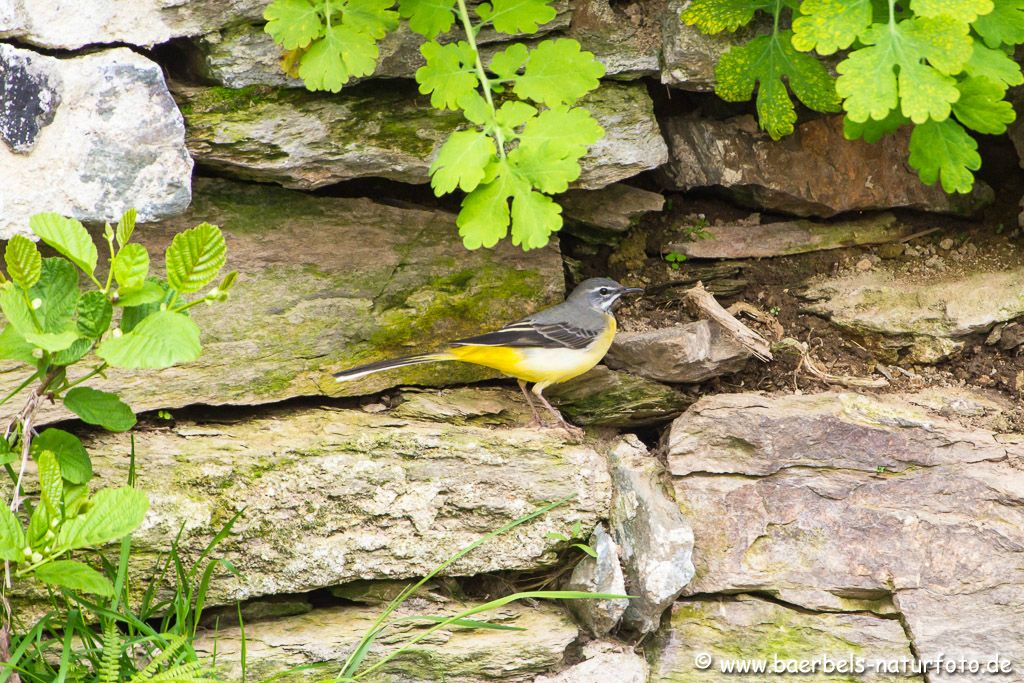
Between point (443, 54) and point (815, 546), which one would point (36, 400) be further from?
point (815, 546)

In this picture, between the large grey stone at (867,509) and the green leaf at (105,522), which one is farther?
the large grey stone at (867,509)

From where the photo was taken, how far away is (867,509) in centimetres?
485

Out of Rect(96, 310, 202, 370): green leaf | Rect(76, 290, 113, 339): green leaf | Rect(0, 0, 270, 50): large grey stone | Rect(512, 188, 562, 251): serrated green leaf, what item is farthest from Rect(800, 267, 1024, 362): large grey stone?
Rect(76, 290, 113, 339): green leaf

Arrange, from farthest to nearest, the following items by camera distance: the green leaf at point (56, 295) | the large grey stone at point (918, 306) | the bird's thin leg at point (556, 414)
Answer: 1. the large grey stone at point (918, 306)
2. the bird's thin leg at point (556, 414)
3. the green leaf at point (56, 295)

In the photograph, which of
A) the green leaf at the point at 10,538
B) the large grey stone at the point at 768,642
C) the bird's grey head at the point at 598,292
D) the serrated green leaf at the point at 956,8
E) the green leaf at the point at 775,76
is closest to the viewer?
the green leaf at the point at 10,538

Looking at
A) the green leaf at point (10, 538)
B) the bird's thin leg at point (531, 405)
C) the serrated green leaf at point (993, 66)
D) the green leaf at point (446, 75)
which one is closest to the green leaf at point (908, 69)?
the serrated green leaf at point (993, 66)

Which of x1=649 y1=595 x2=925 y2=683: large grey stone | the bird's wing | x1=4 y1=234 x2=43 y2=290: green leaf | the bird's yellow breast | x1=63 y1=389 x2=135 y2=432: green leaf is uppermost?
x1=4 y1=234 x2=43 y2=290: green leaf

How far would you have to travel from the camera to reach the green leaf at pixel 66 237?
3336 mm

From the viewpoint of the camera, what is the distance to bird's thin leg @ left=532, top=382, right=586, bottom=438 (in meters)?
5.32

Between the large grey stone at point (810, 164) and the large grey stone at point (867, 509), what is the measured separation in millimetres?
1232

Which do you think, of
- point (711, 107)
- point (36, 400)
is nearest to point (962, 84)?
point (711, 107)

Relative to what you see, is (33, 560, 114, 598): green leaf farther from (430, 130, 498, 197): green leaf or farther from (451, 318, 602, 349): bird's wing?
(451, 318, 602, 349): bird's wing

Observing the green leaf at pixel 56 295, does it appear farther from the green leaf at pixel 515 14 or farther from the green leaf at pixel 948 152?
the green leaf at pixel 948 152

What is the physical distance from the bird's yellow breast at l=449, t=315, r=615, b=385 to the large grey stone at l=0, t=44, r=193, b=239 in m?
1.65
